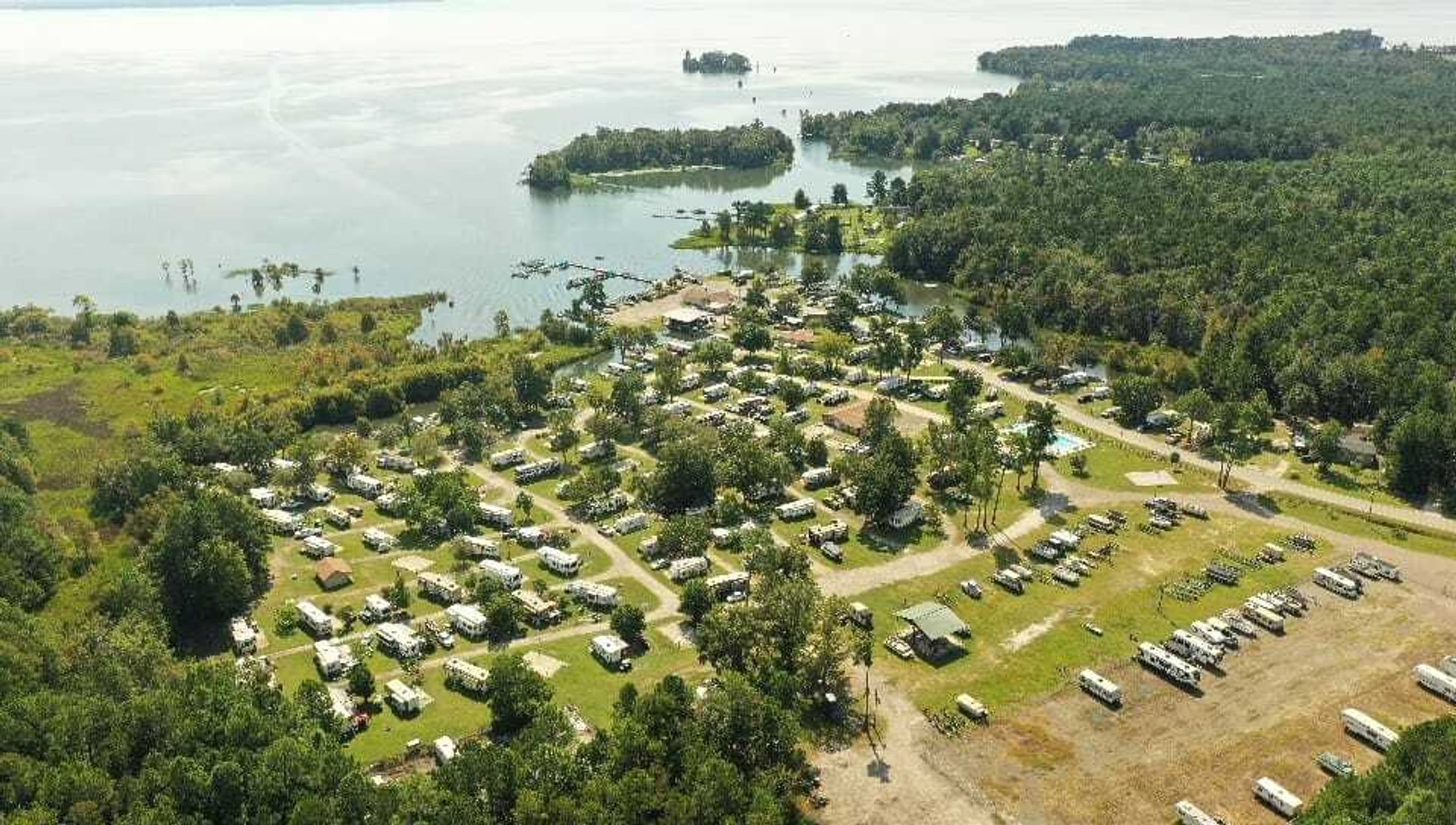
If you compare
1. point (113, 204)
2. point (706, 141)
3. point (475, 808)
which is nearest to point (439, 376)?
point (475, 808)

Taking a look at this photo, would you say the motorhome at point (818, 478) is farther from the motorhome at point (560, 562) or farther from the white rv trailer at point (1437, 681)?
the white rv trailer at point (1437, 681)

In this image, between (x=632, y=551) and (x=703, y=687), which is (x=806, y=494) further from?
(x=703, y=687)

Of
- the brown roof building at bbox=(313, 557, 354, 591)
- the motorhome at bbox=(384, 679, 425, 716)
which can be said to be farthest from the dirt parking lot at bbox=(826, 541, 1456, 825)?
the brown roof building at bbox=(313, 557, 354, 591)

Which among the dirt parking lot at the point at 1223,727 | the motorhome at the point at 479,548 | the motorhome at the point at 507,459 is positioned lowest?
the dirt parking lot at the point at 1223,727

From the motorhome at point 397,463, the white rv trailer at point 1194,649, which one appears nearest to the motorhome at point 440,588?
the motorhome at point 397,463

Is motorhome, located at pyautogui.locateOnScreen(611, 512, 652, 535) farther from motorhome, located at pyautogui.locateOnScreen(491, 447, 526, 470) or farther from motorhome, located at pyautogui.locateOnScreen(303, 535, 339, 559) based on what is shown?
motorhome, located at pyautogui.locateOnScreen(303, 535, 339, 559)

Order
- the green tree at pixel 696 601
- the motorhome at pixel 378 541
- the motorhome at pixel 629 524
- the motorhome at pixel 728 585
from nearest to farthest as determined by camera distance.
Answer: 1. the green tree at pixel 696 601
2. the motorhome at pixel 728 585
3. the motorhome at pixel 378 541
4. the motorhome at pixel 629 524

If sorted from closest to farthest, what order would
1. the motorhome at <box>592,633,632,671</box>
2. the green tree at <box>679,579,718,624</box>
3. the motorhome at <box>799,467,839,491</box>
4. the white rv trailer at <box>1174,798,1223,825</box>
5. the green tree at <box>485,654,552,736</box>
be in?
the white rv trailer at <box>1174,798,1223,825</box> → the green tree at <box>485,654,552,736</box> → the motorhome at <box>592,633,632,671</box> → the green tree at <box>679,579,718,624</box> → the motorhome at <box>799,467,839,491</box>
